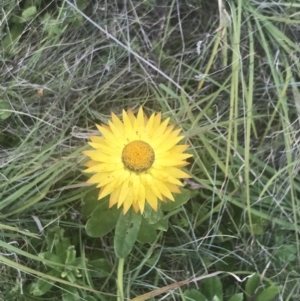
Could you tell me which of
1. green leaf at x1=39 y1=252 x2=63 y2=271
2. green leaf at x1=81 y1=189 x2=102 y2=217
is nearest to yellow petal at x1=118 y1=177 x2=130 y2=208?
green leaf at x1=81 y1=189 x2=102 y2=217

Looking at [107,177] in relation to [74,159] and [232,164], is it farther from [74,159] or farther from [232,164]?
[232,164]

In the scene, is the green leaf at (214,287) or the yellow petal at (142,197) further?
the green leaf at (214,287)

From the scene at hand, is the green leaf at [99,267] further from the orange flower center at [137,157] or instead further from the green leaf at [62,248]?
the orange flower center at [137,157]

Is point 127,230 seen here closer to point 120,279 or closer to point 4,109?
point 120,279

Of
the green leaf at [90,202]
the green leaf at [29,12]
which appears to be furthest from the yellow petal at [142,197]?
the green leaf at [29,12]

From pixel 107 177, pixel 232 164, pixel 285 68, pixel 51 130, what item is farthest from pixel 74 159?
pixel 285 68

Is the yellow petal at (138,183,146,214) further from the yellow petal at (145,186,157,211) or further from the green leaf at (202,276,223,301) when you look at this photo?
the green leaf at (202,276,223,301)
